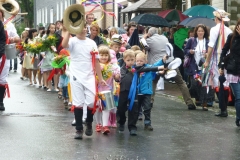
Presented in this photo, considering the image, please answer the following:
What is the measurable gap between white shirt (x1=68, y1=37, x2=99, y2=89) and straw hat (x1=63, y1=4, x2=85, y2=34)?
246mm

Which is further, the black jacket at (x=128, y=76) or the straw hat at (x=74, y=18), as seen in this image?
the black jacket at (x=128, y=76)

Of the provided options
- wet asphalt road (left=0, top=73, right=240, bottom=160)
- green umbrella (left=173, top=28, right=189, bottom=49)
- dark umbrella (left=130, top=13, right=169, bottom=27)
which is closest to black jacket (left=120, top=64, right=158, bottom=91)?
wet asphalt road (left=0, top=73, right=240, bottom=160)

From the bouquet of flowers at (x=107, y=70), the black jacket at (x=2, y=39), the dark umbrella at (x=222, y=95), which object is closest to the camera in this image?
the bouquet of flowers at (x=107, y=70)

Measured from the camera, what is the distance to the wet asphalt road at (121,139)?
9227 millimetres

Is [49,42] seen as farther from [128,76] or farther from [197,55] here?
[128,76]

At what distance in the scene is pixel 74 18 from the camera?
1046 cm

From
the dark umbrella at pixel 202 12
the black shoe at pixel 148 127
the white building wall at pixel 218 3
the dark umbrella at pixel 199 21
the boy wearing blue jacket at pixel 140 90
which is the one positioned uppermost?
the white building wall at pixel 218 3

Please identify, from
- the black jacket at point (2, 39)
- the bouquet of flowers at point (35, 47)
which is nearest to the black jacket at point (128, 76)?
the black jacket at point (2, 39)

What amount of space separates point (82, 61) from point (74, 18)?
0.59 metres

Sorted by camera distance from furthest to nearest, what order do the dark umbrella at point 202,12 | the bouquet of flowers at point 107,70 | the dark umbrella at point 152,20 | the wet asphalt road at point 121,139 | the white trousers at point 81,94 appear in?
1. the dark umbrella at point 152,20
2. the dark umbrella at point 202,12
3. the bouquet of flowers at point 107,70
4. the white trousers at point 81,94
5. the wet asphalt road at point 121,139

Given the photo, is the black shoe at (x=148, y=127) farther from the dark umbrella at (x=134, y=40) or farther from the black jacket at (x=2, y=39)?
the dark umbrella at (x=134, y=40)

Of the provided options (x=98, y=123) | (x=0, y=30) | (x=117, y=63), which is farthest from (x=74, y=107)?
(x=0, y=30)

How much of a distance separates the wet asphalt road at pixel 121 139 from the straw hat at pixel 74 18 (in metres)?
1.49

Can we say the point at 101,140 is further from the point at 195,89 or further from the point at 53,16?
the point at 53,16
